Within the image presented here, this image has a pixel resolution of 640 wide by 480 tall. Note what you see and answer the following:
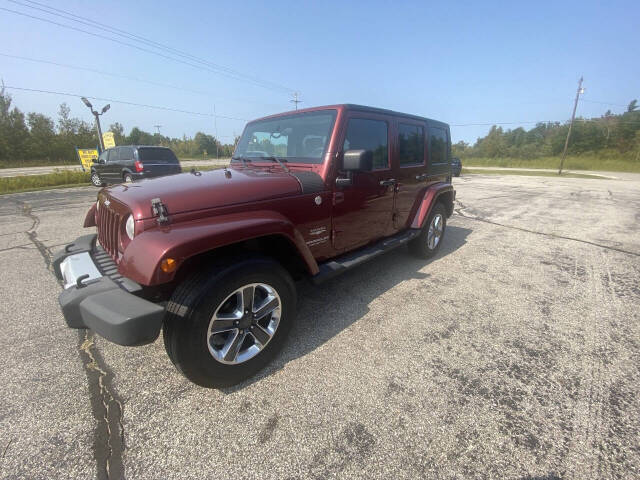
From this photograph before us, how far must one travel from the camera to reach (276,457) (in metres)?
1.54

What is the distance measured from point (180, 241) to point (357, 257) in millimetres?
1838

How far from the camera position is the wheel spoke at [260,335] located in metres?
2.08

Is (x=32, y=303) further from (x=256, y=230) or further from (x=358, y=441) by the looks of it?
(x=358, y=441)

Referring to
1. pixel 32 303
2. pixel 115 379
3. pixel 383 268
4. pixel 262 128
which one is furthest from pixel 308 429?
pixel 32 303

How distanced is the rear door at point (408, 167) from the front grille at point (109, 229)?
9.51 ft

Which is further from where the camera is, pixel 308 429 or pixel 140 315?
pixel 308 429

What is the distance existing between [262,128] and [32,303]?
3136 millimetres

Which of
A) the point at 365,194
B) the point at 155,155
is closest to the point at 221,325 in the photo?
the point at 365,194

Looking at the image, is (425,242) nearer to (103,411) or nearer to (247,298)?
(247,298)

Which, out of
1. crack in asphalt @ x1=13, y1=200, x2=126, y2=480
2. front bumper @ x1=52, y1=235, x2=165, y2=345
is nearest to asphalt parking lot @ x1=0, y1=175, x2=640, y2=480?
crack in asphalt @ x1=13, y1=200, x2=126, y2=480

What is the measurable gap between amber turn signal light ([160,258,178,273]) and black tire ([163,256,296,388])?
191mm

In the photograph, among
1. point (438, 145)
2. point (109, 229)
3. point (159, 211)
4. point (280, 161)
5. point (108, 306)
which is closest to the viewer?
point (108, 306)

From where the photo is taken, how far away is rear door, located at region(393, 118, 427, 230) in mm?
3570

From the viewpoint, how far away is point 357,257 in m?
3.00
